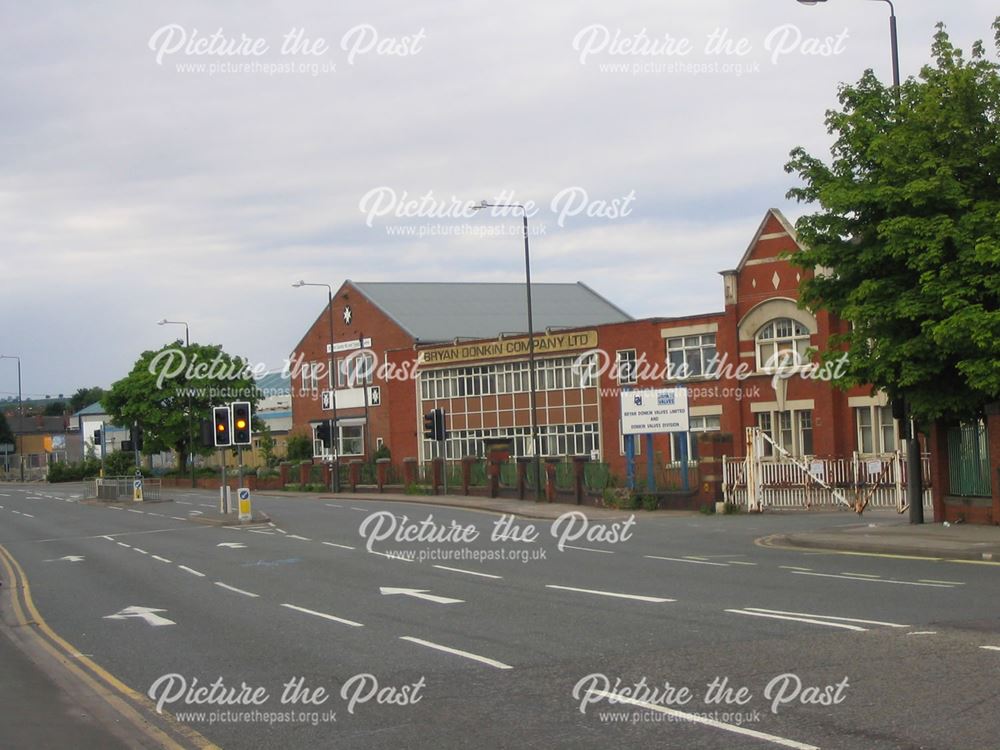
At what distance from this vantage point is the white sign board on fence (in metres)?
37.6

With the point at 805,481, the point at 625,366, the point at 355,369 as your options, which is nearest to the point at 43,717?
the point at 805,481

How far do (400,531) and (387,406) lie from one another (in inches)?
1644

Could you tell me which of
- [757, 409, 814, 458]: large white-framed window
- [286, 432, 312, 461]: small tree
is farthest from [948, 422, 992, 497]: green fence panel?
[286, 432, 312, 461]: small tree

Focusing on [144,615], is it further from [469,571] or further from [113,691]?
[469,571]

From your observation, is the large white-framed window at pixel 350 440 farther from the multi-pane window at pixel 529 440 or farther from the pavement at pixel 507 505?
the pavement at pixel 507 505

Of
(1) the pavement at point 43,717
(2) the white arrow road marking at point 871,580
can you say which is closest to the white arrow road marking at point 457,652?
(1) the pavement at point 43,717

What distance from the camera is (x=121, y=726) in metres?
9.17

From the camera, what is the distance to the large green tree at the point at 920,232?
71.7 feet

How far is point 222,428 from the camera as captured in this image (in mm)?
37469

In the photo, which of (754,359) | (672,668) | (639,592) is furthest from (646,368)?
(672,668)

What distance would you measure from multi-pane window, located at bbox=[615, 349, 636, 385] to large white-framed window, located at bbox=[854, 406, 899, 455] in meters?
12.5

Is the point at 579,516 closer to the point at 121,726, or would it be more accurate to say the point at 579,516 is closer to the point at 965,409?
the point at 965,409

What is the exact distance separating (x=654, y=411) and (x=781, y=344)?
1416 cm

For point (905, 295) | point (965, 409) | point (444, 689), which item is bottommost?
point (444, 689)
